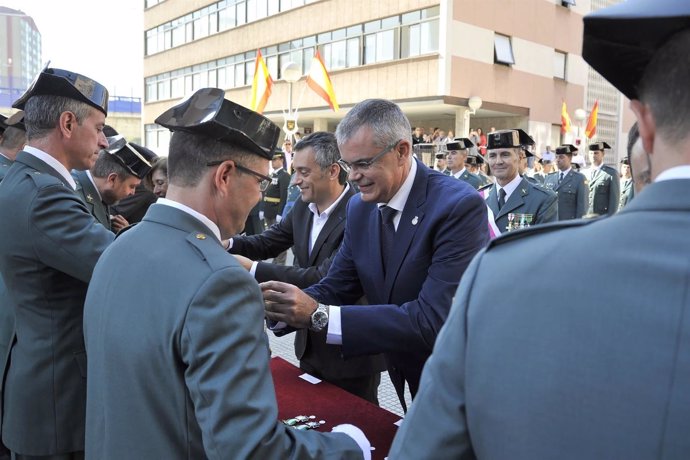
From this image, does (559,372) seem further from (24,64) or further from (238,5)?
(24,64)

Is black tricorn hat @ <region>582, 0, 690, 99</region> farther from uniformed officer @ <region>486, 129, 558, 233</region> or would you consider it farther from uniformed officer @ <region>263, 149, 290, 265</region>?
A: uniformed officer @ <region>263, 149, 290, 265</region>

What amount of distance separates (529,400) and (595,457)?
112 millimetres

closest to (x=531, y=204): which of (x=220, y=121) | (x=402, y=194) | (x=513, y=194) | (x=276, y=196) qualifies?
(x=513, y=194)

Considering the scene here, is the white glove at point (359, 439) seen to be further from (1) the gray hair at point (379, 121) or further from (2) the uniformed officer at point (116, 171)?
(2) the uniformed officer at point (116, 171)

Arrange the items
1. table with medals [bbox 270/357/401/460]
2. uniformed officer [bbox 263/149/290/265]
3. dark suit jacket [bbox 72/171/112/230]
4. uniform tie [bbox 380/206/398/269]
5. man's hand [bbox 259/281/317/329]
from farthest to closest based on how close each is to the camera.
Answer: uniformed officer [bbox 263/149/290/265] → dark suit jacket [bbox 72/171/112/230] → uniform tie [bbox 380/206/398/269] → man's hand [bbox 259/281/317/329] → table with medals [bbox 270/357/401/460]

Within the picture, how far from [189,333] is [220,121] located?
57 cm

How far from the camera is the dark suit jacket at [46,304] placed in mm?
2234

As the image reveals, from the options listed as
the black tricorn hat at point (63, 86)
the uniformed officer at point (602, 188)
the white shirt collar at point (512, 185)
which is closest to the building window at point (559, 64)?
the uniformed officer at point (602, 188)

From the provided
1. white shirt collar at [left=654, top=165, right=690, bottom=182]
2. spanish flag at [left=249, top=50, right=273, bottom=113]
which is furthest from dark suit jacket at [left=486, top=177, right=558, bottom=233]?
spanish flag at [left=249, top=50, right=273, bottom=113]

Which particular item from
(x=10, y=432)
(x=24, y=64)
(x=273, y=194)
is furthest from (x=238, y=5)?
(x=24, y=64)

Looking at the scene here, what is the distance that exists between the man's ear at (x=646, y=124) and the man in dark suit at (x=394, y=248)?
1.41 meters

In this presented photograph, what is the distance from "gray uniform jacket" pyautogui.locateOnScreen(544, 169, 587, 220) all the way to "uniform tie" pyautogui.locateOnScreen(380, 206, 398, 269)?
8.91 m

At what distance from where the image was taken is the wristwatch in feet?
7.27

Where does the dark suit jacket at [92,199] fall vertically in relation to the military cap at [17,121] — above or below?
below
